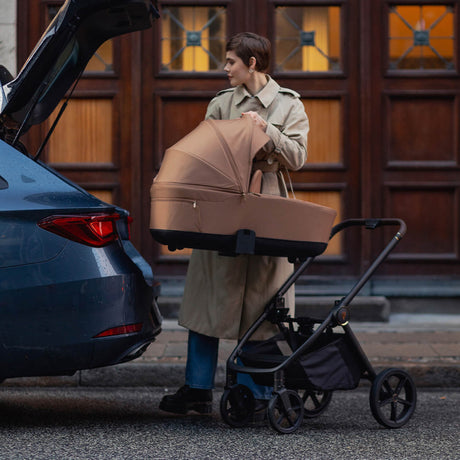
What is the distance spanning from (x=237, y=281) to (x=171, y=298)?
3.24 m

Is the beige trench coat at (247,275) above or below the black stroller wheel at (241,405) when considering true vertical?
above

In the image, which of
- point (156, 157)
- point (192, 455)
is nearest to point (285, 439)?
point (192, 455)

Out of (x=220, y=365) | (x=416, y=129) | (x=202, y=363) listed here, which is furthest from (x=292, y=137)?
(x=416, y=129)

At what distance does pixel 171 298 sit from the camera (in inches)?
319

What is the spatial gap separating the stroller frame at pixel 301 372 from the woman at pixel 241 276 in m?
0.11

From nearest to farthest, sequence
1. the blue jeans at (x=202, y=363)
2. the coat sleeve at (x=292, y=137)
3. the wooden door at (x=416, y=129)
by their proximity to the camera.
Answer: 1. the coat sleeve at (x=292, y=137)
2. the blue jeans at (x=202, y=363)
3. the wooden door at (x=416, y=129)

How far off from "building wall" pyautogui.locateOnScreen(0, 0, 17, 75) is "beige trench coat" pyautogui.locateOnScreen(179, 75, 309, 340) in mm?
3705

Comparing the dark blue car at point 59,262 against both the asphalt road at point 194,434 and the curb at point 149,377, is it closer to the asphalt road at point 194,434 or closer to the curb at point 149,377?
the asphalt road at point 194,434

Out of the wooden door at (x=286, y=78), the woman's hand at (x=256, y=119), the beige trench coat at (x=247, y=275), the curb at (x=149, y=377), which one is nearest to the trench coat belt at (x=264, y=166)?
the beige trench coat at (x=247, y=275)

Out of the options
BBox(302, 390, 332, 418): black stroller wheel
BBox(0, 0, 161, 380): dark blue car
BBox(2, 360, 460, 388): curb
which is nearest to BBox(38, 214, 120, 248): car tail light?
BBox(0, 0, 161, 380): dark blue car

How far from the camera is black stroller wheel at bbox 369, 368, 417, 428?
15.3ft

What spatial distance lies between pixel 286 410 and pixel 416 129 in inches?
171

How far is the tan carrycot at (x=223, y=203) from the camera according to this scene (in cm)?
435

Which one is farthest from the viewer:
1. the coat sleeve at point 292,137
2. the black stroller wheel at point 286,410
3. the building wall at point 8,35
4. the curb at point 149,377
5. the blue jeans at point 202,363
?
the building wall at point 8,35
